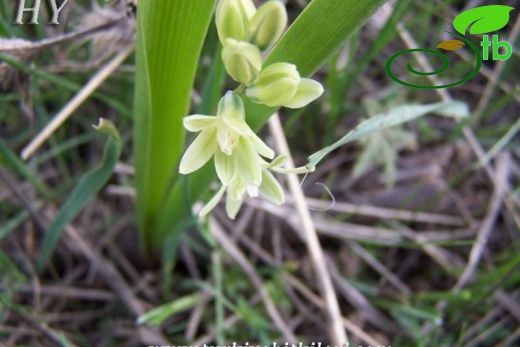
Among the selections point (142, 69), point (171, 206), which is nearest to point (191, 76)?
point (142, 69)

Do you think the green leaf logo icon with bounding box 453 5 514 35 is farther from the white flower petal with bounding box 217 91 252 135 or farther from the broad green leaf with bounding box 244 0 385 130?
the white flower petal with bounding box 217 91 252 135

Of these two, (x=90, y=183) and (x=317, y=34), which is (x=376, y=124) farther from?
(x=90, y=183)

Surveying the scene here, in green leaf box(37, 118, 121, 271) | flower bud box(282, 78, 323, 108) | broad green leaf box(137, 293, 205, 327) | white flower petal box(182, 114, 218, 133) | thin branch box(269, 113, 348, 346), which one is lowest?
broad green leaf box(137, 293, 205, 327)

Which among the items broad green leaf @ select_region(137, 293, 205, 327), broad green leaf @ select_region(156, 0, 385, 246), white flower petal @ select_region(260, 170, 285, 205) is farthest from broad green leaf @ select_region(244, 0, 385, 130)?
broad green leaf @ select_region(137, 293, 205, 327)

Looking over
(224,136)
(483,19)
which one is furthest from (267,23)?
(483,19)

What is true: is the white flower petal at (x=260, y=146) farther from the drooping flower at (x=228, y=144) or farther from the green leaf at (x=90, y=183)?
the green leaf at (x=90, y=183)

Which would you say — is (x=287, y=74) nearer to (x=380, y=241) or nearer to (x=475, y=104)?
(x=380, y=241)
